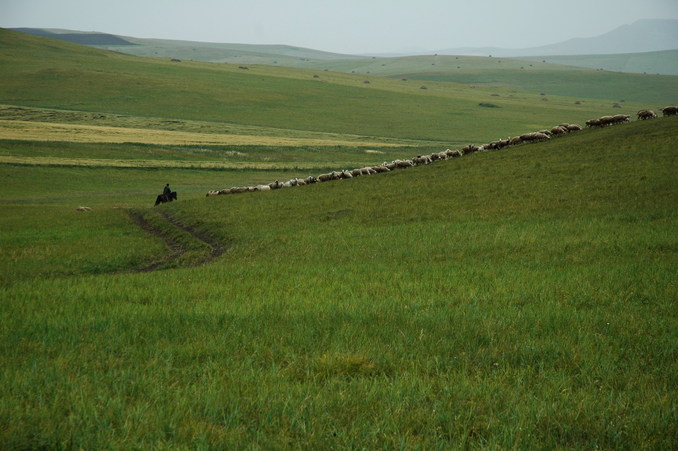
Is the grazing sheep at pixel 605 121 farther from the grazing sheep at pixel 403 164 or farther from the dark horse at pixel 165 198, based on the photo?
the dark horse at pixel 165 198

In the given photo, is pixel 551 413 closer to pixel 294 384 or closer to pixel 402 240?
pixel 294 384

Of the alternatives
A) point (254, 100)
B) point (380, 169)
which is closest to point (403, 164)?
point (380, 169)

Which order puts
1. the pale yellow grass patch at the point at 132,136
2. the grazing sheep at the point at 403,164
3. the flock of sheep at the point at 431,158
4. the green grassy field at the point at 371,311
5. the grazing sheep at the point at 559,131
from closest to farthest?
the green grassy field at the point at 371,311, the flock of sheep at the point at 431,158, the grazing sheep at the point at 403,164, the grazing sheep at the point at 559,131, the pale yellow grass patch at the point at 132,136

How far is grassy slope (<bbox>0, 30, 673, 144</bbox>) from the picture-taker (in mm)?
113812

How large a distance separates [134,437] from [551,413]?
3554mm

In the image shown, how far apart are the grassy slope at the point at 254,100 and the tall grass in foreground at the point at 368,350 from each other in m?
91.6

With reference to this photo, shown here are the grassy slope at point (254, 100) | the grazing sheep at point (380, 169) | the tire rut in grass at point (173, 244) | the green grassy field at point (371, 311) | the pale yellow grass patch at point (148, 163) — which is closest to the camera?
the green grassy field at point (371, 311)

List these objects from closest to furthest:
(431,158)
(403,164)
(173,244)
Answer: (173,244) < (403,164) < (431,158)

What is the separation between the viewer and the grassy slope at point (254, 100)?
113812 mm

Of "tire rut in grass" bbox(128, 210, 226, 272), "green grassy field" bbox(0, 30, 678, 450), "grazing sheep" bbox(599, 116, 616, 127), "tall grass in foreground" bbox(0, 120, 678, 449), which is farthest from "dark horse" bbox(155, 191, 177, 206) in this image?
"grazing sheep" bbox(599, 116, 616, 127)

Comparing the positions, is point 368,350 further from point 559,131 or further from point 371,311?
point 559,131

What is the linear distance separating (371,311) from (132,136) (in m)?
78.9

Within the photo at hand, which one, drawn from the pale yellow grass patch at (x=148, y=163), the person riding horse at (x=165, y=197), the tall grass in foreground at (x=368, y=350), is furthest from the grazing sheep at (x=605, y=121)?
the pale yellow grass patch at (x=148, y=163)

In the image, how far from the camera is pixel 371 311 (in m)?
9.66
